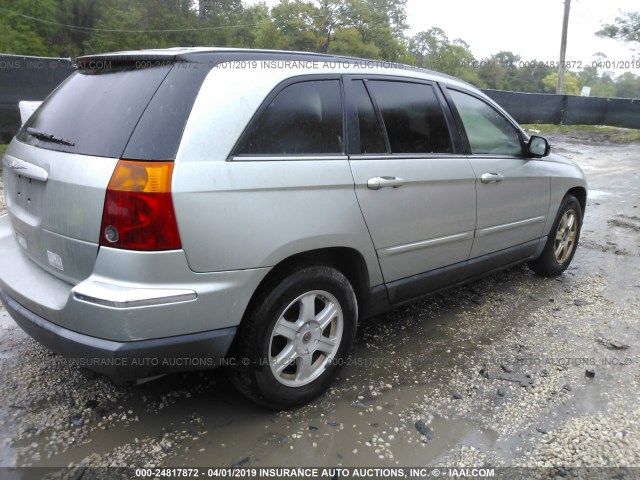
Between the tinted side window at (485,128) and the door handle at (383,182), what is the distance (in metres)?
0.94

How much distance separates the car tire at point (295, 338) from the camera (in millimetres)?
2328

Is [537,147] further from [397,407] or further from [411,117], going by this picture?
[397,407]

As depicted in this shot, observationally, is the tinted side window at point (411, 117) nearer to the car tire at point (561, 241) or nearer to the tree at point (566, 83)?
the car tire at point (561, 241)

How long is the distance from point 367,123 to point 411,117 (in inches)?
16.9

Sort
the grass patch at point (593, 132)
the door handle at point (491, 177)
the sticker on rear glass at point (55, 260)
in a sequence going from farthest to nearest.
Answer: the grass patch at point (593, 132) < the door handle at point (491, 177) < the sticker on rear glass at point (55, 260)

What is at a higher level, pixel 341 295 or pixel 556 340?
pixel 341 295

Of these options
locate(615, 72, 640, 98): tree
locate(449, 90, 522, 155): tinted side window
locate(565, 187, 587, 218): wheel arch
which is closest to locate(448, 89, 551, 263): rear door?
locate(449, 90, 522, 155): tinted side window

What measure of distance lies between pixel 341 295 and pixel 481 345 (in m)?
1.31

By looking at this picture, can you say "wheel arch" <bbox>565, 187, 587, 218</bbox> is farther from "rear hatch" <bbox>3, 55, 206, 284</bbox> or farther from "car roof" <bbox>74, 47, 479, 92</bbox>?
"rear hatch" <bbox>3, 55, 206, 284</bbox>

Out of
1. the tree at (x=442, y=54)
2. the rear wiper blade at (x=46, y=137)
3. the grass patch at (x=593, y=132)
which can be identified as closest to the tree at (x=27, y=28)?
the grass patch at (x=593, y=132)

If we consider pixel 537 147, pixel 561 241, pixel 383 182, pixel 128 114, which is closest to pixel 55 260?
pixel 128 114

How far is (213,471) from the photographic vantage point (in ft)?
7.18

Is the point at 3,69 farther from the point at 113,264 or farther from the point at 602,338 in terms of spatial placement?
the point at 602,338

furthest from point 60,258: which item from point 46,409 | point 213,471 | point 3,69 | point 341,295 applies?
point 3,69
